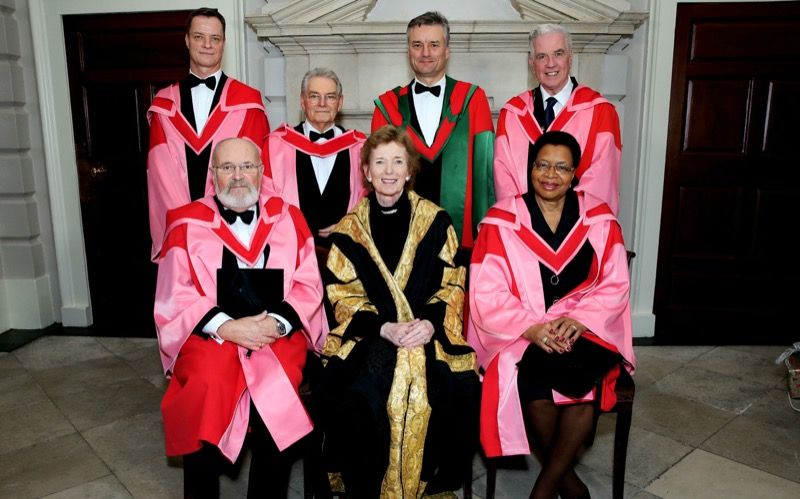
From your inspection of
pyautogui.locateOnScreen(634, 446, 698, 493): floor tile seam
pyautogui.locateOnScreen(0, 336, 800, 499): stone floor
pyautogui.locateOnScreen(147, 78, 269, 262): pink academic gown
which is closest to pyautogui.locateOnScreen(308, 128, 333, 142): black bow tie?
pyautogui.locateOnScreen(147, 78, 269, 262): pink academic gown

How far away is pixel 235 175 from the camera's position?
8.52 ft

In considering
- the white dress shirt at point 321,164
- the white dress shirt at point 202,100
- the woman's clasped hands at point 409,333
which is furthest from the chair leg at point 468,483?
the white dress shirt at point 202,100

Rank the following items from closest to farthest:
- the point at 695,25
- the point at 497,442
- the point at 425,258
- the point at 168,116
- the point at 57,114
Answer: the point at 497,442 < the point at 425,258 < the point at 168,116 < the point at 695,25 < the point at 57,114

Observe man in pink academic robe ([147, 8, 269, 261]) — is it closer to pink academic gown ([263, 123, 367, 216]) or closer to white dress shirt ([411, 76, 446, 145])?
pink academic gown ([263, 123, 367, 216])

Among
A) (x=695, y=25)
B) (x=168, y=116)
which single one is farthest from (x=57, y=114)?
(x=695, y=25)

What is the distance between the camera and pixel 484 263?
269cm

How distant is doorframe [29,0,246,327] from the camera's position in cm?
453

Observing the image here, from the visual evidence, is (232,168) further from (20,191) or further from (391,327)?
(20,191)

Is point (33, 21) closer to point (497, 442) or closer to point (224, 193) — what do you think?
point (224, 193)

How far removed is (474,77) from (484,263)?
2.24m

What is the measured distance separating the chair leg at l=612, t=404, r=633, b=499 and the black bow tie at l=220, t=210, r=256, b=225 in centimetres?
168

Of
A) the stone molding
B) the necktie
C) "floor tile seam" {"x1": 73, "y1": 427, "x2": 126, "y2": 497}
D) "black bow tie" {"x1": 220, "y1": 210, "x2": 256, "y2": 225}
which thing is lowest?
"floor tile seam" {"x1": 73, "y1": 427, "x2": 126, "y2": 497}

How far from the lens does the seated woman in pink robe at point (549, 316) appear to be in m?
2.47

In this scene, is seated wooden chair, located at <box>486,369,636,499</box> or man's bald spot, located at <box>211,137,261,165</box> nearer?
seated wooden chair, located at <box>486,369,636,499</box>
